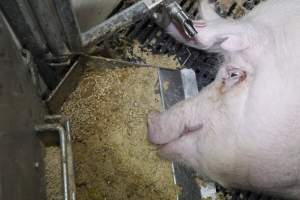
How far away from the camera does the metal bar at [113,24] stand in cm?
128

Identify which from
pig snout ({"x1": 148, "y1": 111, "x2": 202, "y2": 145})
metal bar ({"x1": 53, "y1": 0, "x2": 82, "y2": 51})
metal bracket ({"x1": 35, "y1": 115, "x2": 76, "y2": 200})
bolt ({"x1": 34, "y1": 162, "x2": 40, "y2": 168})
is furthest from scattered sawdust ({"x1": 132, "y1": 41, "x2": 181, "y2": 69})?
bolt ({"x1": 34, "y1": 162, "x2": 40, "y2": 168})

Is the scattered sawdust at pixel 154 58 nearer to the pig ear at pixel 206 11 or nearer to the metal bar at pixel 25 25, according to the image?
the pig ear at pixel 206 11

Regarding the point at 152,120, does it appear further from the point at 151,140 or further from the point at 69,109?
the point at 69,109

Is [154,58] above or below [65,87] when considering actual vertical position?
below

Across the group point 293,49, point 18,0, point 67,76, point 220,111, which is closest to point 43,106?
point 67,76

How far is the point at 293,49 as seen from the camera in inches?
46.5

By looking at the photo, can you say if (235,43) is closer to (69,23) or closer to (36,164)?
(69,23)

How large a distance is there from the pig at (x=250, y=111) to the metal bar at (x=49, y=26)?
0.38 meters

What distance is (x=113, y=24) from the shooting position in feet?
4.27

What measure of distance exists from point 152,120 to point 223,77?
0.94 ft

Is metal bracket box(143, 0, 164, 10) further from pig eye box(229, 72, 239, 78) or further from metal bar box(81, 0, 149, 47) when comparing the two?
pig eye box(229, 72, 239, 78)

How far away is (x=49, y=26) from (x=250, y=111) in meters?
0.52

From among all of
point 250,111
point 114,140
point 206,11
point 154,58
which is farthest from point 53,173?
point 206,11

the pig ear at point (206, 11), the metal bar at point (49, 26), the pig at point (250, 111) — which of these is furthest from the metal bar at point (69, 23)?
the pig ear at point (206, 11)
